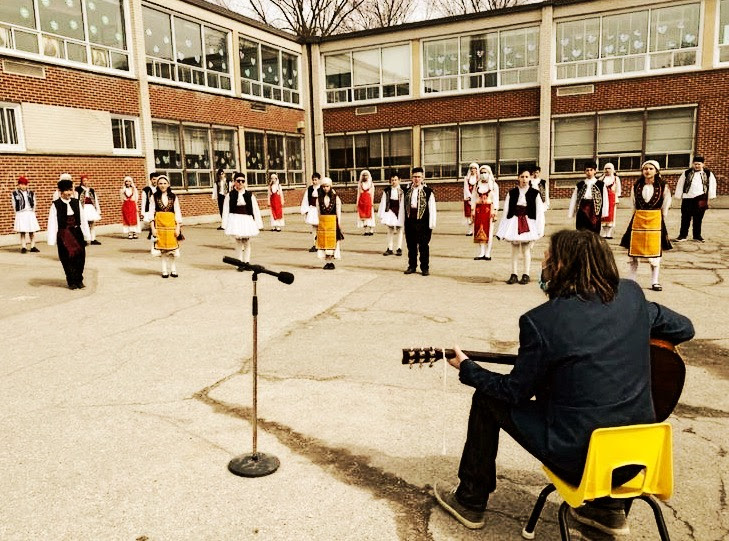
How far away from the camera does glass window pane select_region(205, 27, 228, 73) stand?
22.3 meters

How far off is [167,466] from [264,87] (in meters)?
24.1

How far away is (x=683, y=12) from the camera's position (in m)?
21.6

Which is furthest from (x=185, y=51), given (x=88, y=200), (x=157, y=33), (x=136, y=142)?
(x=88, y=200)

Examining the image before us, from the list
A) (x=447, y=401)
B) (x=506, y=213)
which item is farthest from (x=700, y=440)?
(x=506, y=213)

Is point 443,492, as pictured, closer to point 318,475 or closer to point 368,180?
point 318,475

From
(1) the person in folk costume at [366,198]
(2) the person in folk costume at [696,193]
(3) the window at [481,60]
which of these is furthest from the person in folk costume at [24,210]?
(3) the window at [481,60]

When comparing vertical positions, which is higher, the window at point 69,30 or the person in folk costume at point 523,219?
the window at point 69,30

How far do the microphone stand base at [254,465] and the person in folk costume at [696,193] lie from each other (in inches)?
523

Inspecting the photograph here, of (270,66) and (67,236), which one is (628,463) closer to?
(67,236)

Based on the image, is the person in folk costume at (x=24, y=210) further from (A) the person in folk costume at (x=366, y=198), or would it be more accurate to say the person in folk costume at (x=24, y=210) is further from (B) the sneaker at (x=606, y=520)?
(B) the sneaker at (x=606, y=520)

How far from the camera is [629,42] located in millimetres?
22422

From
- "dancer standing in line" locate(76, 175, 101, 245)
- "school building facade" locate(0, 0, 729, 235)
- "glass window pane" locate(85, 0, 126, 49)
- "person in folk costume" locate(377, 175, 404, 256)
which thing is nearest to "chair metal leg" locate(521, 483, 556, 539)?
"person in folk costume" locate(377, 175, 404, 256)

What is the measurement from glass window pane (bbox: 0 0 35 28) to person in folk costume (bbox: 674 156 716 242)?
18.1 meters

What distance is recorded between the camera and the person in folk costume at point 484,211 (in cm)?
1173
